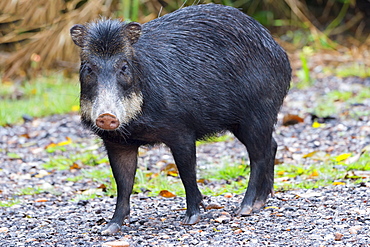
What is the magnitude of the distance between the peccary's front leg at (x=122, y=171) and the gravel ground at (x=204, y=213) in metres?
0.10

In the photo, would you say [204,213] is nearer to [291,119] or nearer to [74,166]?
[74,166]

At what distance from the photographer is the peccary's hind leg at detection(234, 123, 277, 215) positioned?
13.8ft

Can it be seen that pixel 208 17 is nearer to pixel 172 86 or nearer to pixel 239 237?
→ pixel 172 86

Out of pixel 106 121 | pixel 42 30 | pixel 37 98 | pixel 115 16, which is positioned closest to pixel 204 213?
pixel 106 121

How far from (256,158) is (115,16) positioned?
18.5 ft


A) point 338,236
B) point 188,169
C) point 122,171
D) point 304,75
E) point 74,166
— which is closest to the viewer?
point 338,236

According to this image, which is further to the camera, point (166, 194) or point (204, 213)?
point (166, 194)

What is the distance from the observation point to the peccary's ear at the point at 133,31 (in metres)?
3.78

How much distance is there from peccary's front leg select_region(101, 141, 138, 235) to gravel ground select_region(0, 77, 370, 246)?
102 millimetres

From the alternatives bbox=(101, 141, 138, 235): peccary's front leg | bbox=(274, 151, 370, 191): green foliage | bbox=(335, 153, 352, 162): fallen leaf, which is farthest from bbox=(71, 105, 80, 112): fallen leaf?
bbox=(101, 141, 138, 235): peccary's front leg

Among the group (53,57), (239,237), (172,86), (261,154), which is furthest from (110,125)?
(53,57)

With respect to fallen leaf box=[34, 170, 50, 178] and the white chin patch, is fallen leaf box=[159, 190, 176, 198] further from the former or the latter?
fallen leaf box=[34, 170, 50, 178]

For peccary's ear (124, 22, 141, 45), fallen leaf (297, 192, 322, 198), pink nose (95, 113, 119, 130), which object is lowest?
fallen leaf (297, 192, 322, 198)

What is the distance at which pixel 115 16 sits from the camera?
30.7ft
